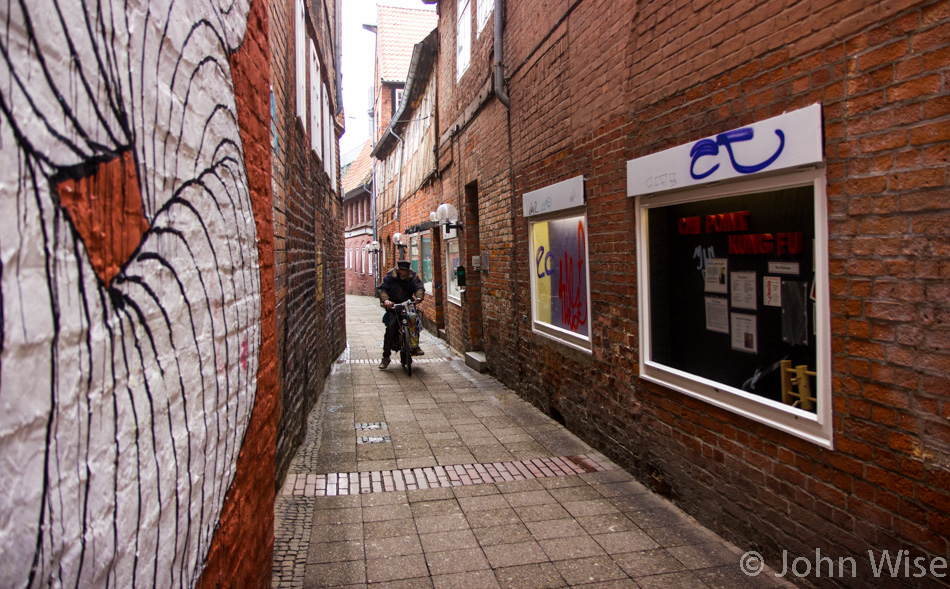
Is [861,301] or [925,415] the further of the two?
[861,301]

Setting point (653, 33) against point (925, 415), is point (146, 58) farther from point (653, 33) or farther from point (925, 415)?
point (653, 33)

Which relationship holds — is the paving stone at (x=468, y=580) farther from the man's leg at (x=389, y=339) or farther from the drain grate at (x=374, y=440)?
the man's leg at (x=389, y=339)

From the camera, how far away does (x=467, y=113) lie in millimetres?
9742

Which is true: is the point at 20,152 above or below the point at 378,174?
below

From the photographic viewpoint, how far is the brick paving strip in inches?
180

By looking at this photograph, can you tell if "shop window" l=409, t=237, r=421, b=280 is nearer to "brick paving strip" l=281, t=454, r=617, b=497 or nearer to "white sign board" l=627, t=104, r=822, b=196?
"brick paving strip" l=281, t=454, r=617, b=497

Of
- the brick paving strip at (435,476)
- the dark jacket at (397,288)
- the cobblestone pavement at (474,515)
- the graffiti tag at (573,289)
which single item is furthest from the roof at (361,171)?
the brick paving strip at (435,476)

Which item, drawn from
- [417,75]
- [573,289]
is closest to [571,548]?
[573,289]

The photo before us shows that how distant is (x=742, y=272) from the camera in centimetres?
379

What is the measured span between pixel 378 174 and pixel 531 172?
21297 millimetres

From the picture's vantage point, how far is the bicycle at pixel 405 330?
367 inches

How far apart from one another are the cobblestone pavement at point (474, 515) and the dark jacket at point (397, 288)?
3135mm

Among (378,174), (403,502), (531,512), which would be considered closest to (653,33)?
(531,512)

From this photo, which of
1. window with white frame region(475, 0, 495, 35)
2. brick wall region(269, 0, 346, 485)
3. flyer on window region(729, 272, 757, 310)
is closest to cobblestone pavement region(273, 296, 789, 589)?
brick wall region(269, 0, 346, 485)
